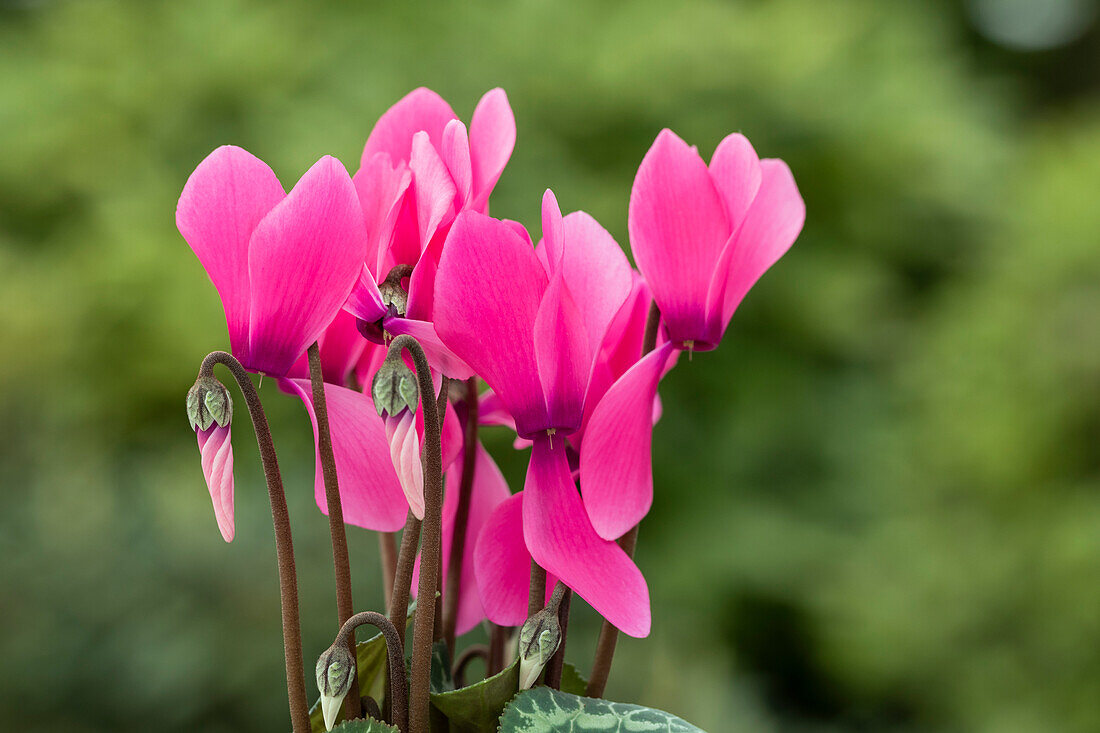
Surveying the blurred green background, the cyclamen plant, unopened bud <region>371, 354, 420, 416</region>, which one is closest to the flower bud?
the cyclamen plant

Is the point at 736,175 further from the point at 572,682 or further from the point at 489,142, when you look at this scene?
the point at 572,682

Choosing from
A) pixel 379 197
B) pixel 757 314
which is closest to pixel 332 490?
pixel 379 197

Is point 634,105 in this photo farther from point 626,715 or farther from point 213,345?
point 626,715

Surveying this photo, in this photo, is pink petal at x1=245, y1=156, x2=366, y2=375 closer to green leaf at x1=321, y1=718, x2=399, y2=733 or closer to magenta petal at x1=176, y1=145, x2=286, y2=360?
magenta petal at x1=176, y1=145, x2=286, y2=360

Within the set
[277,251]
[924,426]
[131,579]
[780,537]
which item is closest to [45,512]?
[131,579]

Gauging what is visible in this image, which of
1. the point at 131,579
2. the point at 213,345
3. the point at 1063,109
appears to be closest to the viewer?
the point at 131,579
